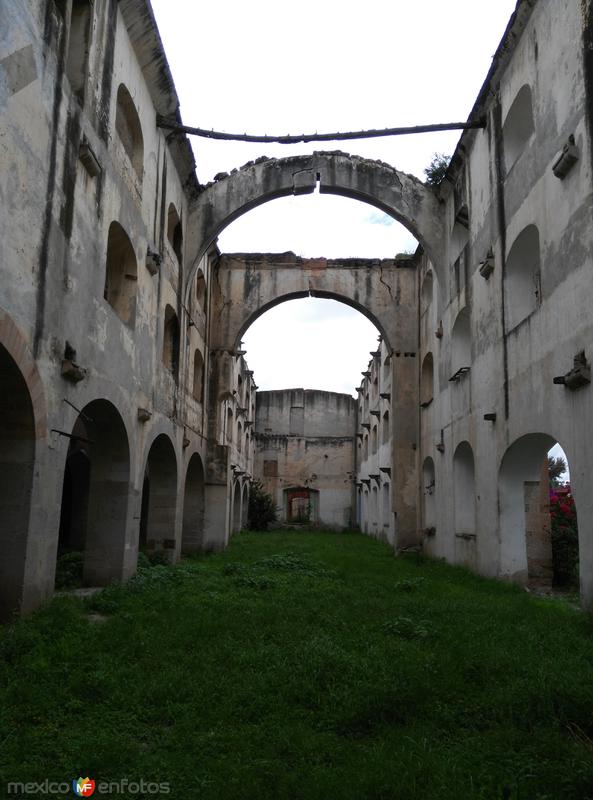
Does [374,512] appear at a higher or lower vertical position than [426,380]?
lower

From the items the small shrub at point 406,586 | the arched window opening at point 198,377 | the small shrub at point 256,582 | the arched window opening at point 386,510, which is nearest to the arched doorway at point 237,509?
the arched window opening at point 386,510

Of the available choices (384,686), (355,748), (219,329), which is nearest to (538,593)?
(384,686)

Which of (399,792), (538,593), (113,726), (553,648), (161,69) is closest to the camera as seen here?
(399,792)

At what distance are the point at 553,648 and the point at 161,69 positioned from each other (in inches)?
438

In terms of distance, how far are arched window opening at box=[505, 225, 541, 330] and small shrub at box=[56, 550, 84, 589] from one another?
8.25 m

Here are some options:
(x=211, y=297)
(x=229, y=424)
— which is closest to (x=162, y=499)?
(x=211, y=297)

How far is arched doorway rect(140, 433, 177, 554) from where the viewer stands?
14461mm

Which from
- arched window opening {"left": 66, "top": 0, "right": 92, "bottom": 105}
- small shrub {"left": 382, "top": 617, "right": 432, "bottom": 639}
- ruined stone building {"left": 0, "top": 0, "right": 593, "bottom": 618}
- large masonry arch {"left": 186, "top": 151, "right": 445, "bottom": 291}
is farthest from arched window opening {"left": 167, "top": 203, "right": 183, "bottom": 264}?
small shrub {"left": 382, "top": 617, "right": 432, "bottom": 639}

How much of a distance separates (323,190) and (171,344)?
5412 millimetres

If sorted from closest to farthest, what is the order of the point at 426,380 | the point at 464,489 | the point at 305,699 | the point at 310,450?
the point at 305,699 < the point at 464,489 < the point at 426,380 < the point at 310,450

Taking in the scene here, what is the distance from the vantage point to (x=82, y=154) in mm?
8336

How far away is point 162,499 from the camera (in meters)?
14.8

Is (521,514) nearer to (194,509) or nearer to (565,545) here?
(565,545)

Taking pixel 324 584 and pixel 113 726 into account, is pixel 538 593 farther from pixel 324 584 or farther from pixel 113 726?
pixel 113 726
